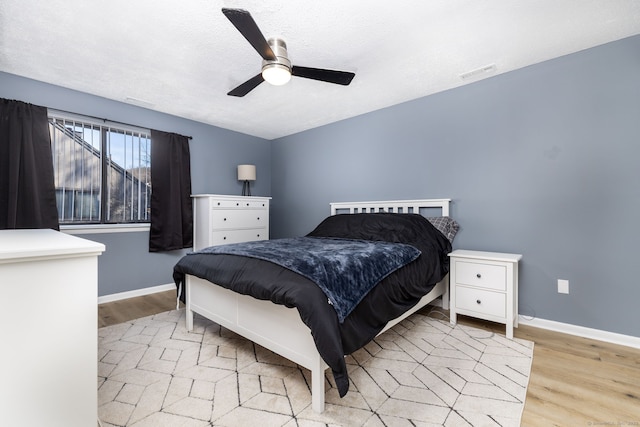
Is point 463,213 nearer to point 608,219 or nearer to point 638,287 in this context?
point 608,219

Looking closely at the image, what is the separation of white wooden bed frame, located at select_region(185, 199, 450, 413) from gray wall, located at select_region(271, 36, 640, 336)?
0.90m

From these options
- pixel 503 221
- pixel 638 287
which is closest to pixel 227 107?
pixel 503 221

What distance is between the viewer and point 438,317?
8.83 feet

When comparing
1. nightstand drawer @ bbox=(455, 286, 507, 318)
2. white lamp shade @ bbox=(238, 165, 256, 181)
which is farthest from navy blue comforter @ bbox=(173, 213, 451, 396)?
white lamp shade @ bbox=(238, 165, 256, 181)

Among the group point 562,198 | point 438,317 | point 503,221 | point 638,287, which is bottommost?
point 438,317

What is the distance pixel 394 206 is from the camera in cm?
336

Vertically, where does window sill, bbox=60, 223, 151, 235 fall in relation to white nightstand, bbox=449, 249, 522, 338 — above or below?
above

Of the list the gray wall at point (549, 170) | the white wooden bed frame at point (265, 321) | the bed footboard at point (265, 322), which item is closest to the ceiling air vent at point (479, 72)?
the gray wall at point (549, 170)

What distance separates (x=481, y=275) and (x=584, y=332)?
2.92 ft

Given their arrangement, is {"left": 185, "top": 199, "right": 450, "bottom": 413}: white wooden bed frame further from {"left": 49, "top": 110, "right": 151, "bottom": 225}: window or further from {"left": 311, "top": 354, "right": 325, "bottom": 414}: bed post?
{"left": 49, "top": 110, "right": 151, "bottom": 225}: window

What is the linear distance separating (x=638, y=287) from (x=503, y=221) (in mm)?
974

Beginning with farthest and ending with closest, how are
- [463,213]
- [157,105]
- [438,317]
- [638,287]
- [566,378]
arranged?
1. [157,105]
2. [463,213]
3. [438,317]
4. [638,287]
5. [566,378]

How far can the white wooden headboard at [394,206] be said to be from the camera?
117 inches

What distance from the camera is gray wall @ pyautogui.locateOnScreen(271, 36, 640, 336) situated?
2137 millimetres
